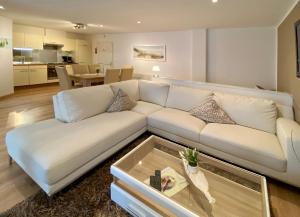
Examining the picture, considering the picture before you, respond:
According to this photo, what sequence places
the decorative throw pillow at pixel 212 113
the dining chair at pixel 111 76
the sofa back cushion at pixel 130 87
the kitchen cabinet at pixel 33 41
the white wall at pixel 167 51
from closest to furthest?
1. the decorative throw pillow at pixel 212 113
2. the sofa back cushion at pixel 130 87
3. the dining chair at pixel 111 76
4. the white wall at pixel 167 51
5. the kitchen cabinet at pixel 33 41

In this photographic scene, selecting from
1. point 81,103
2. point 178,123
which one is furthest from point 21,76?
point 178,123

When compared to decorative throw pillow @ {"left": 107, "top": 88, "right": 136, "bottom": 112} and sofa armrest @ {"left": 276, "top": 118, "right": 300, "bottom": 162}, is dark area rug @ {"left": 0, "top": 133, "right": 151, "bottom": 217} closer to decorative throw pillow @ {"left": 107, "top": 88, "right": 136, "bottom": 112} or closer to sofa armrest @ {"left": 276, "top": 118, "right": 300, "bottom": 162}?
decorative throw pillow @ {"left": 107, "top": 88, "right": 136, "bottom": 112}

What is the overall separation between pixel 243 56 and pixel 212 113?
136 inches

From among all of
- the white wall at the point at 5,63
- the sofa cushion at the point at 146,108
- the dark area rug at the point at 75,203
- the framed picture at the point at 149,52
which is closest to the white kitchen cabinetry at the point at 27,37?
the white wall at the point at 5,63

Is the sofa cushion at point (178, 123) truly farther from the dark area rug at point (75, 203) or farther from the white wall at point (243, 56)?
the white wall at point (243, 56)

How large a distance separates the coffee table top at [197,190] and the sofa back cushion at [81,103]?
41.7 inches

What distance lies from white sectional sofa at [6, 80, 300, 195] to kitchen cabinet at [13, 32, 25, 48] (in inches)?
212

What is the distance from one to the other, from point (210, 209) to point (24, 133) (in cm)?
198

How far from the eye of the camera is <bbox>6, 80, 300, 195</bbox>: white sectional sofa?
5.62 ft

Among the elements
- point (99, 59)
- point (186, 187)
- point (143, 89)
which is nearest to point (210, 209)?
point (186, 187)

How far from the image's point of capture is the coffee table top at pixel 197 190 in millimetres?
1282

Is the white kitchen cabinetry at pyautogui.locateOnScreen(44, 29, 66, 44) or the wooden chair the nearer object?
the wooden chair

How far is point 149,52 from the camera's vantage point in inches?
275

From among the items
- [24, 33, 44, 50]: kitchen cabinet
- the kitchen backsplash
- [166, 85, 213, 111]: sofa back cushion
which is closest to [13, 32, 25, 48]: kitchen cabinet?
[24, 33, 44, 50]: kitchen cabinet
